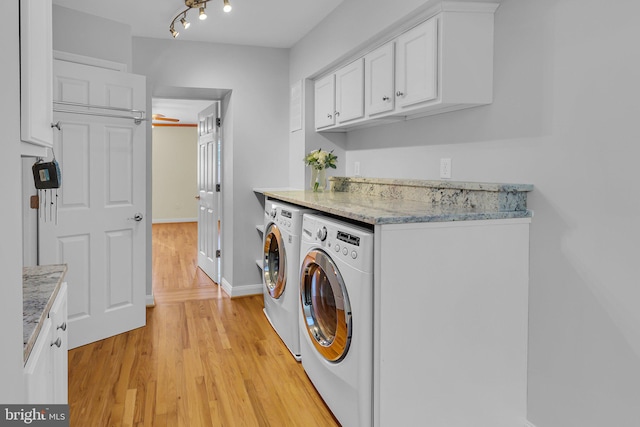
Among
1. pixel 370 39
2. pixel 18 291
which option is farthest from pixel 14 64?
pixel 370 39

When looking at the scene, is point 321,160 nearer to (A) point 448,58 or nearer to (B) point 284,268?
A: (B) point 284,268

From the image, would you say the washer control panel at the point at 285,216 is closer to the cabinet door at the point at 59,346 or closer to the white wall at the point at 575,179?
the white wall at the point at 575,179

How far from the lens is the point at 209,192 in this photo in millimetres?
5059

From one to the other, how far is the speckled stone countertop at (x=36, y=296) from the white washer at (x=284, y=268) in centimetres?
137

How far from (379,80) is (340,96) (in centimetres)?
64

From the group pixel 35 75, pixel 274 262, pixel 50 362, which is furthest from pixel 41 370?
pixel 274 262

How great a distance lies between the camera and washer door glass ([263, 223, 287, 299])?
122 inches

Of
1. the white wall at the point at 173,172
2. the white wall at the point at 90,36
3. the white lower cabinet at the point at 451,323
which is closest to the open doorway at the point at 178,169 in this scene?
the white wall at the point at 173,172

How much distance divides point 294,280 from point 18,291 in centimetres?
201

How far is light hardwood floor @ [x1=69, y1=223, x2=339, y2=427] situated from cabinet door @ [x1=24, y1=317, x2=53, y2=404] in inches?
39.3

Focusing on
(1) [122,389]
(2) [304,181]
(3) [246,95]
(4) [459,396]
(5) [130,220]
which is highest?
(3) [246,95]

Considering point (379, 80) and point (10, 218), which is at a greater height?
point (379, 80)

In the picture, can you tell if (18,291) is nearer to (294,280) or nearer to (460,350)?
(460,350)

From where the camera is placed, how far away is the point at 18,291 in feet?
3.13
